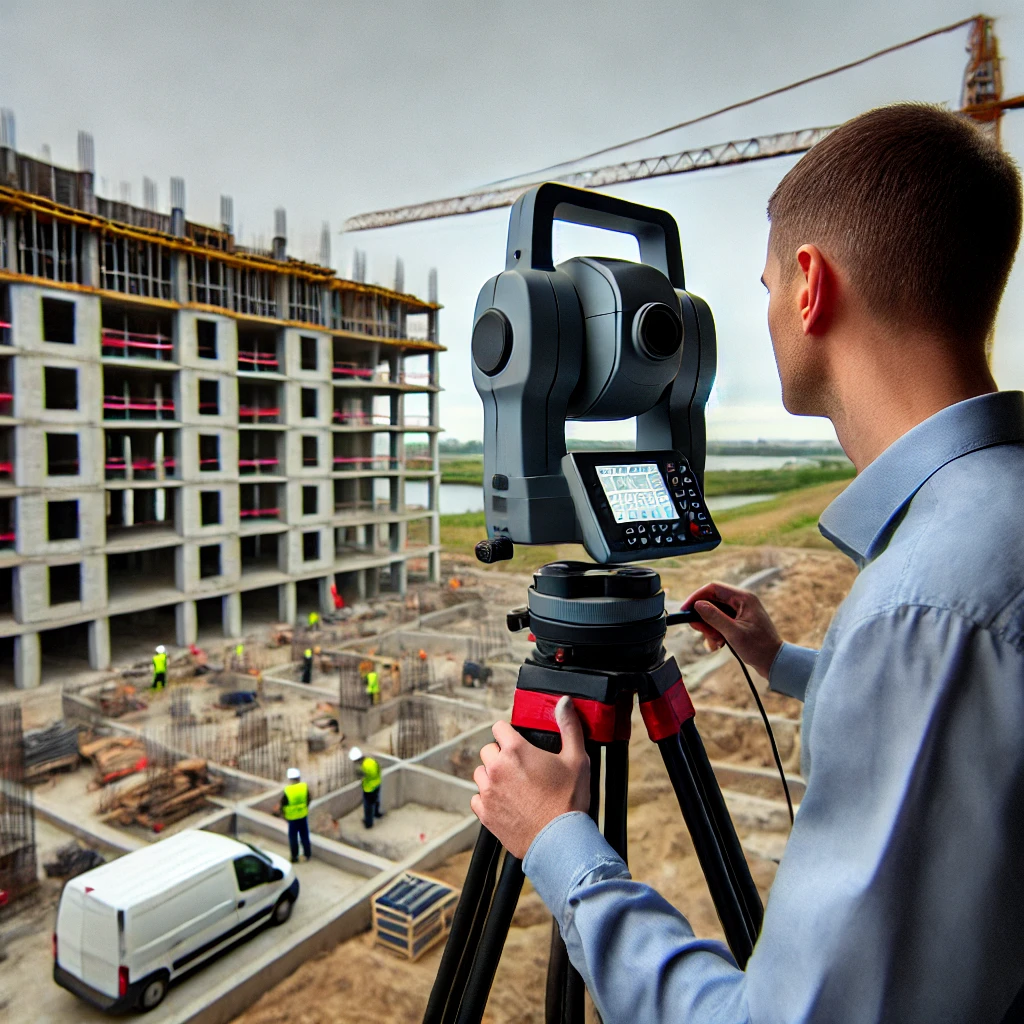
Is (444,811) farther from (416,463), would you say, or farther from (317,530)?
(416,463)

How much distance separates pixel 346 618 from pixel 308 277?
6.51ft

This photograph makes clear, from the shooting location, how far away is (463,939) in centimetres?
A: 80

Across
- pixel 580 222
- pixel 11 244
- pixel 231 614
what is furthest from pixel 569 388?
pixel 231 614

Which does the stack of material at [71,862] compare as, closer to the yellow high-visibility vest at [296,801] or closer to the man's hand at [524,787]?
the yellow high-visibility vest at [296,801]

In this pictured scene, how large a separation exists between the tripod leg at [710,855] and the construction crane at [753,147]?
618 mm

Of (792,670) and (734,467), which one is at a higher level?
(734,467)

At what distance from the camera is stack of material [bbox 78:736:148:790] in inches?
108

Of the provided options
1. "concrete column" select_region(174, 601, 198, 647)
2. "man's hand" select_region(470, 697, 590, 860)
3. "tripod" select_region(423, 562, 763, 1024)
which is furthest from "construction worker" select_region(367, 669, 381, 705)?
"man's hand" select_region(470, 697, 590, 860)

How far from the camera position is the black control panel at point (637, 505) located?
745 millimetres

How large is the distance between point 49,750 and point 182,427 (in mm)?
1488

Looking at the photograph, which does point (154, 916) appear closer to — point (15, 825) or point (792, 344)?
point (15, 825)

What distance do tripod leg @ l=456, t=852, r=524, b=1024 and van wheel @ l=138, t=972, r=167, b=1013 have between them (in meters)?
1.39

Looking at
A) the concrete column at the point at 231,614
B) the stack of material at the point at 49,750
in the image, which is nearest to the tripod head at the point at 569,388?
the stack of material at the point at 49,750

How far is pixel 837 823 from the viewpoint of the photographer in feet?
1.14
